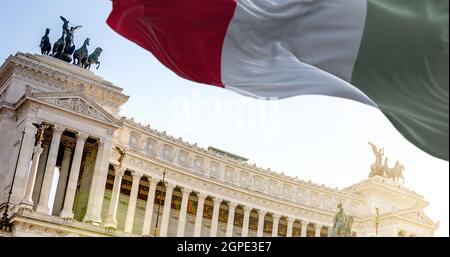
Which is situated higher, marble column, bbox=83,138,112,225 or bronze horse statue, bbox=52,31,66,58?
bronze horse statue, bbox=52,31,66,58

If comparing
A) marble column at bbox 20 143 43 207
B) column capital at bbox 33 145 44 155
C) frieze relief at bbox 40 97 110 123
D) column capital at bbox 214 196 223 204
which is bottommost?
marble column at bbox 20 143 43 207

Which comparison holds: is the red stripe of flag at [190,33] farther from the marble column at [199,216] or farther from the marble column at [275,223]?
the marble column at [275,223]

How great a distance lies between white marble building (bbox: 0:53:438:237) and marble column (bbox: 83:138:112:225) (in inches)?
3.3

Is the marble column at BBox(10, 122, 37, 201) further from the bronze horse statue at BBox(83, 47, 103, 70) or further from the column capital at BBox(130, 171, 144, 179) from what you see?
the column capital at BBox(130, 171, 144, 179)

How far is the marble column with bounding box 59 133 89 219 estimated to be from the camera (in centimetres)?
5272

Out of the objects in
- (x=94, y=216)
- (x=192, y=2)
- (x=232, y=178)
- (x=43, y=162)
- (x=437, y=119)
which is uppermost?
(x=232, y=178)

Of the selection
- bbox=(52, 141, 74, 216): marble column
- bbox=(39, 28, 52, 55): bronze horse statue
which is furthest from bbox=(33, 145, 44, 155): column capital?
bbox=(39, 28, 52, 55): bronze horse statue

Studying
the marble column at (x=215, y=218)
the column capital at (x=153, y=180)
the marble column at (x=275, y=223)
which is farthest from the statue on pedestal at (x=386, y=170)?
the column capital at (x=153, y=180)

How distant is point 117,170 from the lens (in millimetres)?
62250

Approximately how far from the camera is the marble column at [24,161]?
50.6 m

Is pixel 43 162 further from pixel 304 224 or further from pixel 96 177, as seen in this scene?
pixel 304 224

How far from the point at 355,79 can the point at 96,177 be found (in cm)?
4758

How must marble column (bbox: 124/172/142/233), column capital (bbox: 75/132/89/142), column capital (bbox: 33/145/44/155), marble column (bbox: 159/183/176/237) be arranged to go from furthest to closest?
marble column (bbox: 159/183/176/237) → marble column (bbox: 124/172/142/233) → column capital (bbox: 75/132/89/142) → column capital (bbox: 33/145/44/155)

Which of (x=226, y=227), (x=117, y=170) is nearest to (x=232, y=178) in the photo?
(x=226, y=227)
